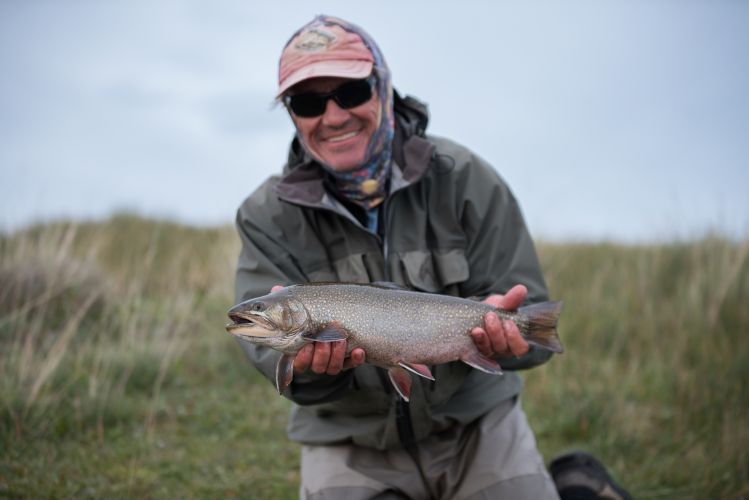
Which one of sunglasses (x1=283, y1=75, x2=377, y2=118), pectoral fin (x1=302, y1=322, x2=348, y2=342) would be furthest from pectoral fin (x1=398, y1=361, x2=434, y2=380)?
sunglasses (x1=283, y1=75, x2=377, y2=118)

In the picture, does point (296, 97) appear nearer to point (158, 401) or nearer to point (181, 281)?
point (158, 401)

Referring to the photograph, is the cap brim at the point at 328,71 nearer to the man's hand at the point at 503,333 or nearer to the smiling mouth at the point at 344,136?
the smiling mouth at the point at 344,136

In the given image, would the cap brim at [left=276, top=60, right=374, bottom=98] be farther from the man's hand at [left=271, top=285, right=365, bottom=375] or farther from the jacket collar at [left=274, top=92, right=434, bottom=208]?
the man's hand at [left=271, top=285, right=365, bottom=375]

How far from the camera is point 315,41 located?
3.42 m

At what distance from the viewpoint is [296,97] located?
343 centimetres

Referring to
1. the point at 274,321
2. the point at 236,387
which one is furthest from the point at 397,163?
the point at 236,387

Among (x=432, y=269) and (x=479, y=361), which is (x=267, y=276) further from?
(x=479, y=361)

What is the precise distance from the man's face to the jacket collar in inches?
5.1

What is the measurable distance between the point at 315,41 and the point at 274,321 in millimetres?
1671

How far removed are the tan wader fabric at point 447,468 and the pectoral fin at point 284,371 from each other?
2.82 feet

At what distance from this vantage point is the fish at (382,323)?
2643mm

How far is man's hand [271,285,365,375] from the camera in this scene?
271cm

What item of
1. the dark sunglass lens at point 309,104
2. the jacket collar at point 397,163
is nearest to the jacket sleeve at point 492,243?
the jacket collar at point 397,163

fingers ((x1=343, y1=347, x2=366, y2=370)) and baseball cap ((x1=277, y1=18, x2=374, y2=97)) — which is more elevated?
baseball cap ((x1=277, y1=18, x2=374, y2=97))
